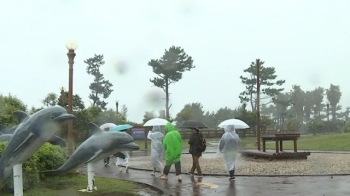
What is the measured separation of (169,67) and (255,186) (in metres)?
40.9

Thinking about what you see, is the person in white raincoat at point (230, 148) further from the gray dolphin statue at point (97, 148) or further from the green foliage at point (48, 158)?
the green foliage at point (48, 158)

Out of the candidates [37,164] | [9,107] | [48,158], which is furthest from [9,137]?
[9,107]

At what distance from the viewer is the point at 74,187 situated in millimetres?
10773

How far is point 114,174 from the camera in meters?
15.4

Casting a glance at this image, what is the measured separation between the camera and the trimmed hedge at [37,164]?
9.91 metres

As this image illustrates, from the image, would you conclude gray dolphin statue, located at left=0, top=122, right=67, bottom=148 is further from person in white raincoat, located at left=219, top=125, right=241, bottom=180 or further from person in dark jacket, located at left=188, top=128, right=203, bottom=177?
person in white raincoat, located at left=219, top=125, right=241, bottom=180

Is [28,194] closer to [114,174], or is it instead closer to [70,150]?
[70,150]

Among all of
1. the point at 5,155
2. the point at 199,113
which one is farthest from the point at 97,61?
the point at 5,155

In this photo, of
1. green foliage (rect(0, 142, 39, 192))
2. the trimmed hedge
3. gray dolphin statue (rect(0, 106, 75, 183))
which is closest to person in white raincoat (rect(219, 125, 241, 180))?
the trimmed hedge

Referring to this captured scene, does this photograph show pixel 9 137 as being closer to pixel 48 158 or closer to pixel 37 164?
pixel 37 164

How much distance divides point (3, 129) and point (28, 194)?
325 centimetres

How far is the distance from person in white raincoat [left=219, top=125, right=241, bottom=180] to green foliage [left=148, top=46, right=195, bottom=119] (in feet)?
124

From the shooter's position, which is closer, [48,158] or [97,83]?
[48,158]

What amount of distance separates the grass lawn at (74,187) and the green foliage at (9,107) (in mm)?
7235
